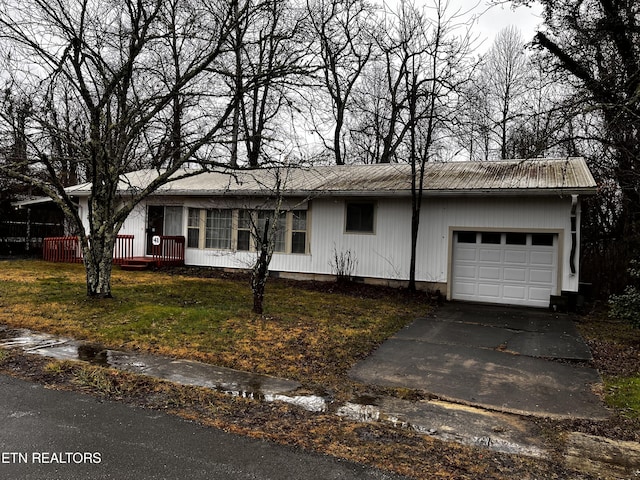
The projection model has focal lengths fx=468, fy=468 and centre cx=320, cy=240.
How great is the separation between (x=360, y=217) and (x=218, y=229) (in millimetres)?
5120

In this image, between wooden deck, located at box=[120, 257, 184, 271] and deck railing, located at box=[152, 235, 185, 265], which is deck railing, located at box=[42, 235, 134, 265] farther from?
deck railing, located at box=[152, 235, 185, 265]

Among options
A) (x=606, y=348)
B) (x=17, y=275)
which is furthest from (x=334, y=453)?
(x=17, y=275)

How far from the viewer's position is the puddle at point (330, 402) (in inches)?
159

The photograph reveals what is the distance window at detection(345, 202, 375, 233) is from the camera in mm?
13766

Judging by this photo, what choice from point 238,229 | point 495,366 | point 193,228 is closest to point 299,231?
point 238,229

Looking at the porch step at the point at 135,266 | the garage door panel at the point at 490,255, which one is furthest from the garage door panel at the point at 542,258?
the porch step at the point at 135,266

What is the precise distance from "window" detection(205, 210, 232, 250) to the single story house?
0.03m

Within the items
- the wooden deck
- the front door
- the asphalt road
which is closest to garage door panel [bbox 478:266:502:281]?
the asphalt road

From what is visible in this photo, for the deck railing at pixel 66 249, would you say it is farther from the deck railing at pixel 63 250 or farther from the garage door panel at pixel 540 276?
the garage door panel at pixel 540 276

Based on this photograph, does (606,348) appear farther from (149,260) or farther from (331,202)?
(149,260)

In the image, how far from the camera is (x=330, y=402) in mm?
4754

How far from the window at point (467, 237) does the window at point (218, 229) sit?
752cm

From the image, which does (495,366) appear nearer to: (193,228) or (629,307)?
(629,307)

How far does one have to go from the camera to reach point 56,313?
27.4 ft
